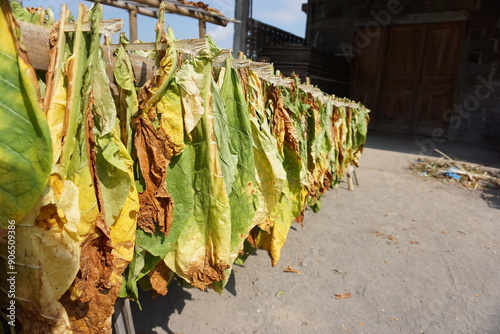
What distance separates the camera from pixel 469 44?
413 inches

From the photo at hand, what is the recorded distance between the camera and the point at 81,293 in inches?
46.5

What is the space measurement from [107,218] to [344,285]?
2.50 m

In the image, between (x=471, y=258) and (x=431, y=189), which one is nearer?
(x=471, y=258)

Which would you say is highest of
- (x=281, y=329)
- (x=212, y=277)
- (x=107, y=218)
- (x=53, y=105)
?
(x=53, y=105)

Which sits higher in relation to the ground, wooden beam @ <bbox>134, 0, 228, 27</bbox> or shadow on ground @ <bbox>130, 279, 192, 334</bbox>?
wooden beam @ <bbox>134, 0, 228, 27</bbox>

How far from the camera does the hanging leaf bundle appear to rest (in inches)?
33.5

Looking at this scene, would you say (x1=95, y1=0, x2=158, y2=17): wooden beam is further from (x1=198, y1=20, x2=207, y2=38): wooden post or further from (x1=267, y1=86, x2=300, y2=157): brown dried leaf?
(x1=267, y1=86, x2=300, y2=157): brown dried leaf

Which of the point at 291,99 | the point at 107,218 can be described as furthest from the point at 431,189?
the point at 107,218

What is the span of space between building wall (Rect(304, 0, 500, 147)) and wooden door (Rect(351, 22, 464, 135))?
25 centimetres

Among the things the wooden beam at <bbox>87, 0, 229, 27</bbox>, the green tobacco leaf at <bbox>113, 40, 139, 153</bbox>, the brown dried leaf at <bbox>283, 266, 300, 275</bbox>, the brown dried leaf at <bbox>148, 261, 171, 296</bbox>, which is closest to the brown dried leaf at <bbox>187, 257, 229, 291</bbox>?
the brown dried leaf at <bbox>148, 261, 171, 296</bbox>

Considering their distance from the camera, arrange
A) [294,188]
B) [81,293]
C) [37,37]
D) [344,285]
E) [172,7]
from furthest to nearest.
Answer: [172,7], [344,285], [294,188], [81,293], [37,37]

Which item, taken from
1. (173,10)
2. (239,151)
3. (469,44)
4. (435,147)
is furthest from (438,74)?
(239,151)

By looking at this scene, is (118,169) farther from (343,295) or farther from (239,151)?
(343,295)

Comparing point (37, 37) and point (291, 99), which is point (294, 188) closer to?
point (291, 99)
